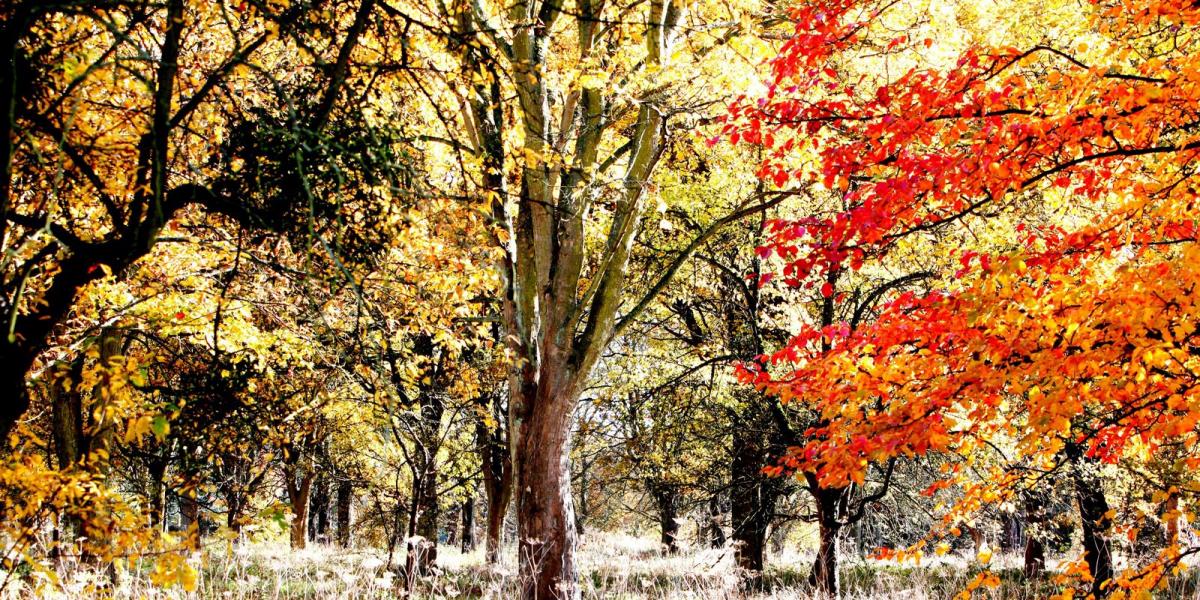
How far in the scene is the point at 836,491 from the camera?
391 inches

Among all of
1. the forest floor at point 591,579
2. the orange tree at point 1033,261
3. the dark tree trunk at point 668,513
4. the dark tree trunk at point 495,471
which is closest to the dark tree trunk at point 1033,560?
the forest floor at point 591,579

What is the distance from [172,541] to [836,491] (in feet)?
26.7

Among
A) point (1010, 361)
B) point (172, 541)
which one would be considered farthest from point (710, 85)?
point (172, 541)

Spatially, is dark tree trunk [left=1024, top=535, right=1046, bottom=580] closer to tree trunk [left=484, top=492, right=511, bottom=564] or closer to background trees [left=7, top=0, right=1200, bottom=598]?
background trees [left=7, top=0, right=1200, bottom=598]

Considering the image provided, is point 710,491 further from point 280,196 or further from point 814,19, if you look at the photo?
point 280,196

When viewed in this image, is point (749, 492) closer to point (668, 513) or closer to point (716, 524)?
point (716, 524)

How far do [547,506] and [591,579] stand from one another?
214cm

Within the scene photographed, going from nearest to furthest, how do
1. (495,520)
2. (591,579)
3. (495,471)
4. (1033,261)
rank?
(1033,261)
(591,579)
(495,520)
(495,471)

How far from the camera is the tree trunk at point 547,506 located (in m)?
6.64

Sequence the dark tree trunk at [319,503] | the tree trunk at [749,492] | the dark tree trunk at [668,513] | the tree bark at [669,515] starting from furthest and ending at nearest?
the dark tree trunk at [319,503] < the tree bark at [669,515] < the dark tree trunk at [668,513] < the tree trunk at [749,492]

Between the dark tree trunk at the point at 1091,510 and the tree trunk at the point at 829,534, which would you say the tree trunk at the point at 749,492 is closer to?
the tree trunk at the point at 829,534

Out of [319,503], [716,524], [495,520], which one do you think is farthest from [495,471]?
[319,503]

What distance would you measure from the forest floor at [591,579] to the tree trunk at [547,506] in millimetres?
430

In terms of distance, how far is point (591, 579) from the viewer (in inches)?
331
